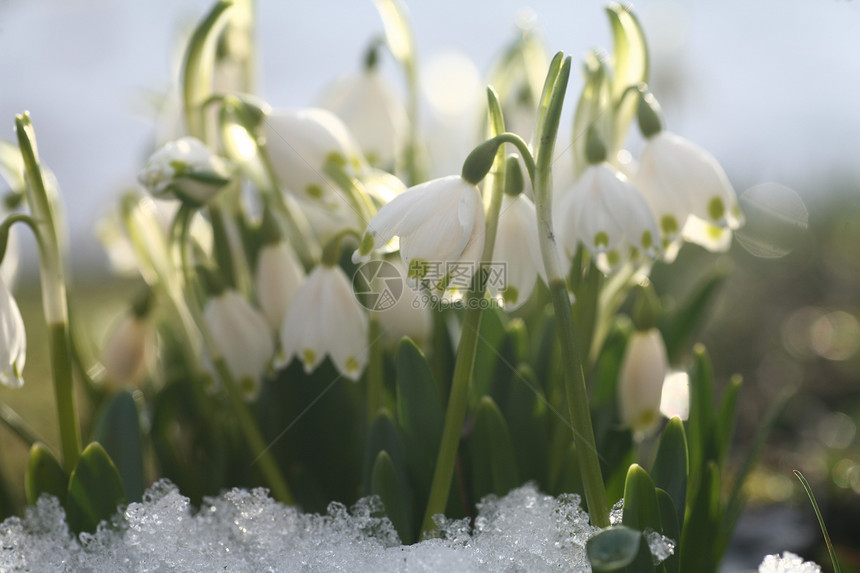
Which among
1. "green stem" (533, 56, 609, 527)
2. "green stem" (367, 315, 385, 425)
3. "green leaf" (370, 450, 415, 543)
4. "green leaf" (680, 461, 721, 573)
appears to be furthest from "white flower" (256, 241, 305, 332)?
"green leaf" (680, 461, 721, 573)

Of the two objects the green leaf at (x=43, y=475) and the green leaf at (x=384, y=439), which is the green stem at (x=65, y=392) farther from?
the green leaf at (x=384, y=439)

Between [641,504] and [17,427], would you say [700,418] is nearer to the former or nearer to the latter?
[641,504]

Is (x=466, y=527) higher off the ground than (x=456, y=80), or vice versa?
(x=456, y=80)

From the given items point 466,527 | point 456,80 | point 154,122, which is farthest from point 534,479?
point 456,80

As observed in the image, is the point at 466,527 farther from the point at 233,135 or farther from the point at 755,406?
the point at 755,406

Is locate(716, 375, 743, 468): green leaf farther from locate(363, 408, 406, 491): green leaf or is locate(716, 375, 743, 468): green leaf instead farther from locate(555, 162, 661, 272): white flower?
locate(363, 408, 406, 491): green leaf

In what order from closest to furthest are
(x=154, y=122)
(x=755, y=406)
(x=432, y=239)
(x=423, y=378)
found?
(x=432, y=239)
(x=423, y=378)
(x=154, y=122)
(x=755, y=406)

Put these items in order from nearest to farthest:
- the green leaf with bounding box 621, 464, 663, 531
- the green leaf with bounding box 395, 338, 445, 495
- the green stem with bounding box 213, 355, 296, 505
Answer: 1. the green leaf with bounding box 621, 464, 663, 531
2. the green leaf with bounding box 395, 338, 445, 495
3. the green stem with bounding box 213, 355, 296, 505
